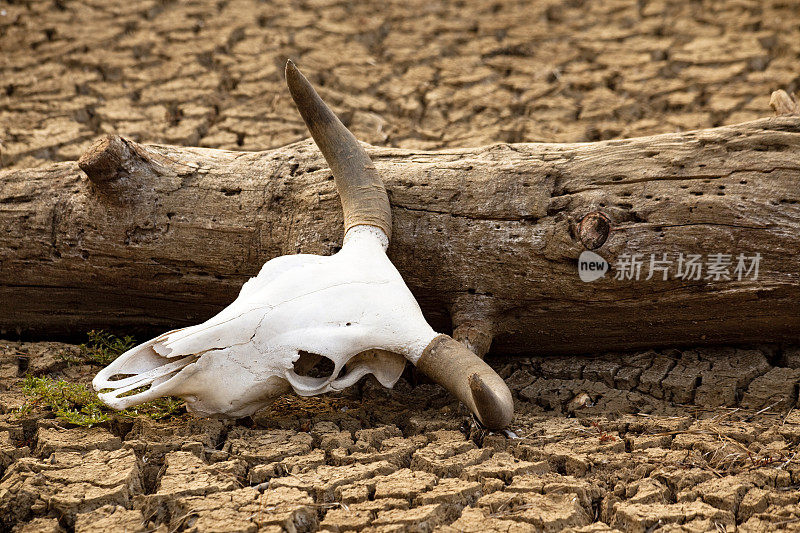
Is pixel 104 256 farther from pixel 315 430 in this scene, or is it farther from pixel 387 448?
pixel 387 448


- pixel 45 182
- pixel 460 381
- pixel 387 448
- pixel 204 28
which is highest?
pixel 204 28

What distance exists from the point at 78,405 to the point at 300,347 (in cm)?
90

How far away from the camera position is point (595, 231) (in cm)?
255

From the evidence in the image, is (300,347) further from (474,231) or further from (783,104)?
(783,104)

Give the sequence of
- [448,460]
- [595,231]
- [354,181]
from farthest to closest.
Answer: [354,181], [595,231], [448,460]

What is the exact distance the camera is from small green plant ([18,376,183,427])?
2.43 m

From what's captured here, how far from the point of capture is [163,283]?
2955 millimetres

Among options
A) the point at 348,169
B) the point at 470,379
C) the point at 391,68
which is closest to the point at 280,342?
the point at 470,379

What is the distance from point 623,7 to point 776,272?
3938 mm

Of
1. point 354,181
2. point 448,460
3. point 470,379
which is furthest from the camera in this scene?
point 354,181

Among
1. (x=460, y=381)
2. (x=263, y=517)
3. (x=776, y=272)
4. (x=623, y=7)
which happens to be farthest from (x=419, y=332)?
(x=623, y=7)

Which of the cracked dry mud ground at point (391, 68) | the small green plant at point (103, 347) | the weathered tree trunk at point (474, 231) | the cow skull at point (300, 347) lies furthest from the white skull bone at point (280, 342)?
the cracked dry mud ground at point (391, 68)

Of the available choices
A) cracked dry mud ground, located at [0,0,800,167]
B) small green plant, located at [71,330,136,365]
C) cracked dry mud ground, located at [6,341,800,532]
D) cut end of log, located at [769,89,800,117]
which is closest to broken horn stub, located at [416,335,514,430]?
cracked dry mud ground, located at [6,341,800,532]

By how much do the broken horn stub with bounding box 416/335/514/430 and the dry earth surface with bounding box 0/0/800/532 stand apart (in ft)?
0.48
